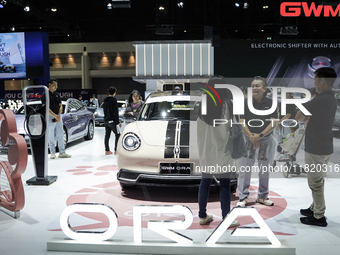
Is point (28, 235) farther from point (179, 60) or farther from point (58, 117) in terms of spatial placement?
point (179, 60)

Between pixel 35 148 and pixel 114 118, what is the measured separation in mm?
2465

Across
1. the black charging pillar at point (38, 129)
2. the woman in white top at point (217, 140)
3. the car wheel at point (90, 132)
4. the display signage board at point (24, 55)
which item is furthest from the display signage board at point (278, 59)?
the display signage board at point (24, 55)

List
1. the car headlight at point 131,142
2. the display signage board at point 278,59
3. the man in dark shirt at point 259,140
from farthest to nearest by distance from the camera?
1. the display signage board at point 278,59
2. the car headlight at point 131,142
3. the man in dark shirt at point 259,140

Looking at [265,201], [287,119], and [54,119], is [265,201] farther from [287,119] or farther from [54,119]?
[54,119]

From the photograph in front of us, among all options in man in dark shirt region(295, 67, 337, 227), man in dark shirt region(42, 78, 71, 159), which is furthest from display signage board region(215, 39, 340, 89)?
man in dark shirt region(42, 78, 71, 159)

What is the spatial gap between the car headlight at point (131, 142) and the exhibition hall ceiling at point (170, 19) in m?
12.5

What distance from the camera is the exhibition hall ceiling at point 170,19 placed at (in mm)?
17969

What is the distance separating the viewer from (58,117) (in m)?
5.93

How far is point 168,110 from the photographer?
4586 mm

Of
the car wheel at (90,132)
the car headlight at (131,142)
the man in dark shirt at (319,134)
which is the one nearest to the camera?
the man in dark shirt at (319,134)

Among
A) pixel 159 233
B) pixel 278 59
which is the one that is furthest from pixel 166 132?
pixel 278 59

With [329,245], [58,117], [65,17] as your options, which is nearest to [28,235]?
[329,245]

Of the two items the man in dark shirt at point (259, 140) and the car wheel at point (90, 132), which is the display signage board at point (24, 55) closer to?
the car wheel at point (90, 132)

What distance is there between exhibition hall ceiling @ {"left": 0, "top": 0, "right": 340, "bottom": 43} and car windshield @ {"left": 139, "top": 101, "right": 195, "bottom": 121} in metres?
11.4
